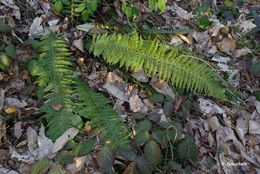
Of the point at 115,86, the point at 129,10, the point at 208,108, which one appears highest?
the point at 129,10

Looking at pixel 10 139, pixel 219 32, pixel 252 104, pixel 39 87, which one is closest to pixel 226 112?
pixel 252 104

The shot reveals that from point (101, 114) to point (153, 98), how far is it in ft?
1.62

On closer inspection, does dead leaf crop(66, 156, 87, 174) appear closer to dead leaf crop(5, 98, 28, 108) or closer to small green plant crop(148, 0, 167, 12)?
dead leaf crop(5, 98, 28, 108)

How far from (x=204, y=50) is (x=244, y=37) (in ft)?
1.66

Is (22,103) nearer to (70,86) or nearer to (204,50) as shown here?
(70,86)

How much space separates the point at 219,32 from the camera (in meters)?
3.90

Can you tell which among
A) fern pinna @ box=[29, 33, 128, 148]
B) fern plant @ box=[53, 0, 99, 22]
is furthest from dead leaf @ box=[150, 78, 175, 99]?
fern plant @ box=[53, 0, 99, 22]

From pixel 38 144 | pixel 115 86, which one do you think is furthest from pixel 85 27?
pixel 38 144

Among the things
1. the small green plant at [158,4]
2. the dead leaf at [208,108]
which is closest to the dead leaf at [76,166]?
the dead leaf at [208,108]

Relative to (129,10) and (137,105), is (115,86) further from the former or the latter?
(129,10)

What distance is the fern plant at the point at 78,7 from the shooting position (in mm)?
3401

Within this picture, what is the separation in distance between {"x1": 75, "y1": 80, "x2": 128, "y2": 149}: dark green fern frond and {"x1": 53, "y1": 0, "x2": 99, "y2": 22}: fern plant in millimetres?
734

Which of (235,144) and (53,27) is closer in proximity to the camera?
(235,144)

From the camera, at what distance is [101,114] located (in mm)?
2811
